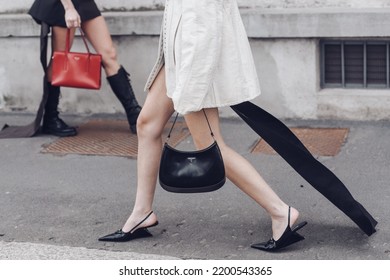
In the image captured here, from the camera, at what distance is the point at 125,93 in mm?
7469

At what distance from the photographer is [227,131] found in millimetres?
7520

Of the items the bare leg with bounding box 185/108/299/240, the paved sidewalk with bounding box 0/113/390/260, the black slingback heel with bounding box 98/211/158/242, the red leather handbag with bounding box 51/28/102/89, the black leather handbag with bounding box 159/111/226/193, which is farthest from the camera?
the red leather handbag with bounding box 51/28/102/89

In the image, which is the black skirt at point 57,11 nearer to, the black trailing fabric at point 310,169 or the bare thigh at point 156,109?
the bare thigh at point 156,109

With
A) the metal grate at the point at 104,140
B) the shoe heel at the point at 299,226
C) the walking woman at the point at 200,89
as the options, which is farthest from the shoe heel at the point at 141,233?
the metal grate at the point at 104,140

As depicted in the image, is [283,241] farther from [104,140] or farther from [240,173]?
[104,140]

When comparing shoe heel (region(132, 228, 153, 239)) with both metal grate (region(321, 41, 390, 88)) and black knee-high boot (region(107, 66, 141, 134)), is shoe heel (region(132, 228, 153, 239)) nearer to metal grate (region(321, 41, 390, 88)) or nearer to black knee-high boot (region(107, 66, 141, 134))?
black knee-high boot (region(107, 66, 141, 134))

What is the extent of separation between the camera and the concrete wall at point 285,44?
7301 mm

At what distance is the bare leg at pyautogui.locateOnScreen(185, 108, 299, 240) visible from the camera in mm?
4871

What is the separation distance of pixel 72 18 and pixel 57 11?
0.40m

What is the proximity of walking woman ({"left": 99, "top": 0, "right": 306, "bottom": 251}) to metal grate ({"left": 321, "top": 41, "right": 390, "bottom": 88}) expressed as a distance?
275 cm

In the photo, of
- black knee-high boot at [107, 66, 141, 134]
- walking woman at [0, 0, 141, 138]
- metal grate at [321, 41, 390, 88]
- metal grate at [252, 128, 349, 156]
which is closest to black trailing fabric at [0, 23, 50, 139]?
walking woman at [0, 0, 141, 138]

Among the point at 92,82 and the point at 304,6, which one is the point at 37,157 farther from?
the point at 304,6

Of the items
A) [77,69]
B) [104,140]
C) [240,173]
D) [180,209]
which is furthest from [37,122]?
[240,173]

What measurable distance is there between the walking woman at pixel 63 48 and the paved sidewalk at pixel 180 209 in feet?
1.01
